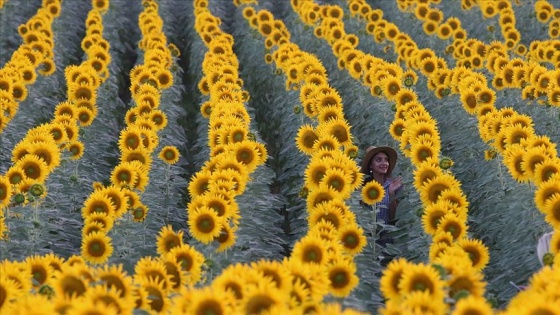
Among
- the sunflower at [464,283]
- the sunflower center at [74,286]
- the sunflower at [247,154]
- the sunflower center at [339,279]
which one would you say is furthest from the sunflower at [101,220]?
the sunflower at [464,283]

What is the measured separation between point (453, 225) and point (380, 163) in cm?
215

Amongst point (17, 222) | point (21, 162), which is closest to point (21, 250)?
point (17, 222)

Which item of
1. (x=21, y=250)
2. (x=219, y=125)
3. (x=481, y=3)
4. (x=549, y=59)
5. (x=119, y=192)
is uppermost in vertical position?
(x=481, y=3)

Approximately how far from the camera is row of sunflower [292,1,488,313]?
459 centimetres

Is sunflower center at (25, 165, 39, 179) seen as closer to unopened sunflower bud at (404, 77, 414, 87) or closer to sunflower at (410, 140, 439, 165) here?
sunflower at (410, 140, 439, 165)

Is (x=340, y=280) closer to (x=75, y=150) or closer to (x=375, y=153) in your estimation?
(x=375, y=153)

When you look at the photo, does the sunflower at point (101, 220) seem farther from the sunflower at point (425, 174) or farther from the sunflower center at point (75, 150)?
the sunflower at point (425, 174)

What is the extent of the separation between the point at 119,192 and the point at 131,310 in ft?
8.43

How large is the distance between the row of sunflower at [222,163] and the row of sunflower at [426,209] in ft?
5.31

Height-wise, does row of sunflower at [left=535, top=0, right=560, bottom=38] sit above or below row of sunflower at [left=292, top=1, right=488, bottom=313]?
above

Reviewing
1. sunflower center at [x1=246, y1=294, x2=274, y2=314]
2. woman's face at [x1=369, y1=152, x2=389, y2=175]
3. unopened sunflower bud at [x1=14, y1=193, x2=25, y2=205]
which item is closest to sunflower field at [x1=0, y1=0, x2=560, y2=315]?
sunflower center at [x1=246, y1=294, x2=274, y2=314]

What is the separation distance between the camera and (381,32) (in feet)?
45.9

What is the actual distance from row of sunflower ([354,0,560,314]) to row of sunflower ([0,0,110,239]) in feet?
13.6

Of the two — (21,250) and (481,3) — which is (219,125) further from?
(481,3)
